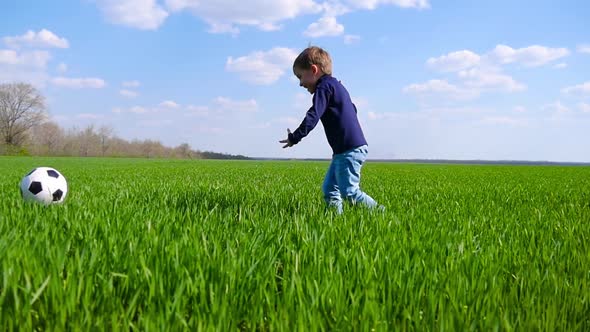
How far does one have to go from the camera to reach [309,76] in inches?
212

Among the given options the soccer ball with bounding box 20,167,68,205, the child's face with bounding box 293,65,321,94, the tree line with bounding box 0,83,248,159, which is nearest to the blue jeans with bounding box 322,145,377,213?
the child's face with bounding box 293,65,321,94

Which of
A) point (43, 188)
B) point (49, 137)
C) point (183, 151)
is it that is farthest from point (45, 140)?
point (43, 188)

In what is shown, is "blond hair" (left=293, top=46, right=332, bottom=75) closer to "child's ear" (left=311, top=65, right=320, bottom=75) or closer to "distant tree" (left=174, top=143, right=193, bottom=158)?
"child's ear" (left=311, top=65, right=320, bottom=75)

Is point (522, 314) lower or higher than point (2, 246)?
lower

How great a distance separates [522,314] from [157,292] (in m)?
1.59

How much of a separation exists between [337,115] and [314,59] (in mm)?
722

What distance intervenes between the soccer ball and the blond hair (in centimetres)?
306

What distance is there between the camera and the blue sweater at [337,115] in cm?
521

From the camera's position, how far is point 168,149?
10019cm

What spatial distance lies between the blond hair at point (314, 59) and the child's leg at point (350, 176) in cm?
106

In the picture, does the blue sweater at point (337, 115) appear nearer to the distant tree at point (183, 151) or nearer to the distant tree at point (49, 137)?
the distant tree at point (49, 137)

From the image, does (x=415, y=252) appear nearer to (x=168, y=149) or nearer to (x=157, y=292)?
(x=157, y=292)

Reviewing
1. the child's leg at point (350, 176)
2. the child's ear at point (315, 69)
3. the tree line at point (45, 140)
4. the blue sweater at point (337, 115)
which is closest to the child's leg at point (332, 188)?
the child's leg at point (350, 176)

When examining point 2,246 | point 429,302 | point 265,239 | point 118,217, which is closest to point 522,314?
point 429,302
